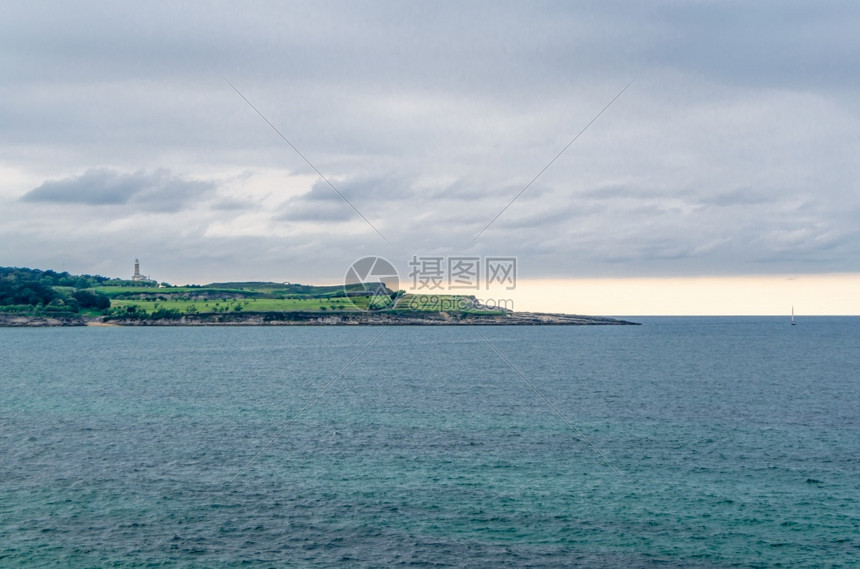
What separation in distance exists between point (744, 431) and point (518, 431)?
1585cm

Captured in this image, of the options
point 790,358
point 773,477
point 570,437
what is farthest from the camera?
point 790,358

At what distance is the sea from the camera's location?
2688 centimetres

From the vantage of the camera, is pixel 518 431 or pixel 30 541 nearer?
pixel 30 541

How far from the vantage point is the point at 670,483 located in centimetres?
3509

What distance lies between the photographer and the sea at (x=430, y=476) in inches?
1058

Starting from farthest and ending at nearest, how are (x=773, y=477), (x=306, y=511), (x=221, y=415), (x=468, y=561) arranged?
(x=221, y=415) → (x=773, y=477) → (x=306, y=511) → (x=468, y=561)

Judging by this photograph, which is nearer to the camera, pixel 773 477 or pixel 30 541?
pixel 30 541

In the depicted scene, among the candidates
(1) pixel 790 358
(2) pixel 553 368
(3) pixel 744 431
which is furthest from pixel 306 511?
(1) pixel 790 358

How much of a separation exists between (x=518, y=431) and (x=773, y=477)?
54.7ft

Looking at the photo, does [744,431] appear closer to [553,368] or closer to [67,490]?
[67,490]

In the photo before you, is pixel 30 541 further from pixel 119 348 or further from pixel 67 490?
pixel 119 348

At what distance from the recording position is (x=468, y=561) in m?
25.6

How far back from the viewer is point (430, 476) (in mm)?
35875

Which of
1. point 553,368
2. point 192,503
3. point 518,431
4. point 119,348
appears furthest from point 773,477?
point 119,348
